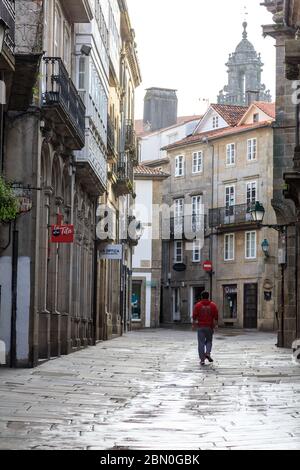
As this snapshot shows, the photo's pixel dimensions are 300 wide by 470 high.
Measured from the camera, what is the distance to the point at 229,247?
67.9 m

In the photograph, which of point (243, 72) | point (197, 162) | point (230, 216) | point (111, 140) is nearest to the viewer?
point (111, 140)

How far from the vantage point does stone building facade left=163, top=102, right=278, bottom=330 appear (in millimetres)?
64812

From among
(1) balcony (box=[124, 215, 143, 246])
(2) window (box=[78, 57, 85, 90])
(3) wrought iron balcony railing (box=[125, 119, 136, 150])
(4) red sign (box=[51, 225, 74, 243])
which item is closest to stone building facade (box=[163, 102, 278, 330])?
(1) balcony (box=[124, 215, 143, 246])

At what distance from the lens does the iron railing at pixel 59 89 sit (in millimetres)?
22031

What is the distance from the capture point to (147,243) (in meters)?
69.0

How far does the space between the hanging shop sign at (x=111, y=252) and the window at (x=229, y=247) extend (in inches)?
1221

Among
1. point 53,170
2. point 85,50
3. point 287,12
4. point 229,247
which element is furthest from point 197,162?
point 53,170

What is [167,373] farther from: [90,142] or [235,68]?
[235,68]

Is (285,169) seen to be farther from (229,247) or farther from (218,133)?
(218,133)

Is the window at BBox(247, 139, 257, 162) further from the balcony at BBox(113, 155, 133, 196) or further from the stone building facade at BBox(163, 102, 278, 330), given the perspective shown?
the balcony at BBox(113, 155, 133, 196)

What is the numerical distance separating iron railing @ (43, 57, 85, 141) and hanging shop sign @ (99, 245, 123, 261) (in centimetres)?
1140

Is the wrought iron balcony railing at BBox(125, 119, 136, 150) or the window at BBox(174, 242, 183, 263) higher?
the wrought iron balcony railing at BBox(125, 119, 136, 150)

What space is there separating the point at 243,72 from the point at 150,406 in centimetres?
12420

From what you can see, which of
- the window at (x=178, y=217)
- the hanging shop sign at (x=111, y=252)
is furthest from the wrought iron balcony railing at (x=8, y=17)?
the window at (x=178, y=217)
